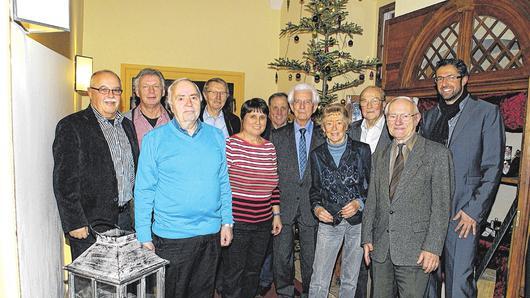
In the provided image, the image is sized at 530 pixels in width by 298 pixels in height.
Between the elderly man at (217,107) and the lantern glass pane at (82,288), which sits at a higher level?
the elderly man at (217,107)

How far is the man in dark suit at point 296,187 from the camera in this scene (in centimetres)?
288

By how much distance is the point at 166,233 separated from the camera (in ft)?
7.01

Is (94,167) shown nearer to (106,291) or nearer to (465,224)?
(106,291)

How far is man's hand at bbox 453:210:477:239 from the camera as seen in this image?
92.4 inches

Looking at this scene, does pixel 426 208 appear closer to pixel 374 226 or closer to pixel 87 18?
pixel 374 226

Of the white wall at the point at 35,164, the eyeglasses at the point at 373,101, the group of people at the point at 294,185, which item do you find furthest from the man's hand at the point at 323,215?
the white wall at the point at 35,164

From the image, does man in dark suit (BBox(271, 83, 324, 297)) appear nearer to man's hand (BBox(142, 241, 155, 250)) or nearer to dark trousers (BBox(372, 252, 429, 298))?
dark trousers (BBox(372, 252, 429, 298))

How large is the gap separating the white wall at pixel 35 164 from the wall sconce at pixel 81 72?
6.32 ft

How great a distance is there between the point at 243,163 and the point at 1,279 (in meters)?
Answer: 1.56

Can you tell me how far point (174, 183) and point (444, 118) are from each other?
1704 millimetres

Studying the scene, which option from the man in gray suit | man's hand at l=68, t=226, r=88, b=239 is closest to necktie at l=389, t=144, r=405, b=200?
the man in gray suit

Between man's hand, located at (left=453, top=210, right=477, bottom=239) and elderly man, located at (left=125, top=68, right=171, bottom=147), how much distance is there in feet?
6.64

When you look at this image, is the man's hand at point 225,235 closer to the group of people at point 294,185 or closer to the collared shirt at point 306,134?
the group of people at point 294,185

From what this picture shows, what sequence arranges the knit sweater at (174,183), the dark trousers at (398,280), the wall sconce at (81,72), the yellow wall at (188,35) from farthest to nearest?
the yellow wall at (188,35) < the wall sconce at (81,72) < the dark trousers at (398,280) < the knit sweater at (174,183)
